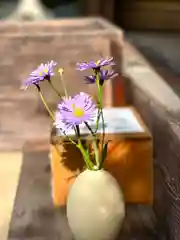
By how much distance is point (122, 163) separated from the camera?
1001mm

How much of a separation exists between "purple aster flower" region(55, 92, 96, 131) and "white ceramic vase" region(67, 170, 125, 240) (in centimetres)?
8

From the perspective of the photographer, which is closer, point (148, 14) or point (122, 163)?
point (122, 163)

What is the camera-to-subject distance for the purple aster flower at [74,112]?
76 centimetres

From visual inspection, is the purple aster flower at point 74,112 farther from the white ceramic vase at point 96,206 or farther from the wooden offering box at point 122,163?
the wooden offering box at point 122,163

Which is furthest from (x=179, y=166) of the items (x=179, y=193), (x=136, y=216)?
(x=136, y=216)

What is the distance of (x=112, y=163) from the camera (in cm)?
100

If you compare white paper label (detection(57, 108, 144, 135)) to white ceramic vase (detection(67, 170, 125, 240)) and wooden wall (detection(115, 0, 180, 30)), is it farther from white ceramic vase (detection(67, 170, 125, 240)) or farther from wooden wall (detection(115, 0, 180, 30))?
wooden wall (detection(115, 0, 180, 30))

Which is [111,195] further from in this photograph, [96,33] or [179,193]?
[96,33]

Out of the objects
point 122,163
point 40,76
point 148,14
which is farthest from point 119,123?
point 148,14

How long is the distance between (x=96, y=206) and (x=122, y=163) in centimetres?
21

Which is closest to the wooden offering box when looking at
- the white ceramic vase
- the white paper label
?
the white paper label

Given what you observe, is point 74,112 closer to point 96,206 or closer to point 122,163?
point 96,206

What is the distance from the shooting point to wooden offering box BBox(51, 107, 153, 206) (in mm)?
986

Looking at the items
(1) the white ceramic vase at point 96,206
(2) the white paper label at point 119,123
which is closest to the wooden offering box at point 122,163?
(2) the white paper label at point 119,123
